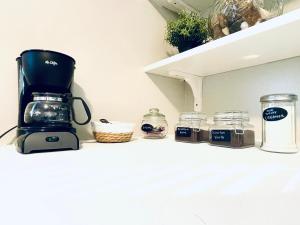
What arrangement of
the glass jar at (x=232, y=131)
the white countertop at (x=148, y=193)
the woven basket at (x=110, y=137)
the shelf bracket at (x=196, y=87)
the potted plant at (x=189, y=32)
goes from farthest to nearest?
the shelf bracket at (x=196, y=87)
the potted plant at (x=189, y=32)
the woven basket at (x=110, y=137)
the glass jar at (x=232, y=131)
the white countertop at (x=148, y=193)

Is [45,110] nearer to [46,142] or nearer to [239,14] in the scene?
[46,142]

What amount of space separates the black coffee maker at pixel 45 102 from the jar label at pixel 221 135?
0.44 m

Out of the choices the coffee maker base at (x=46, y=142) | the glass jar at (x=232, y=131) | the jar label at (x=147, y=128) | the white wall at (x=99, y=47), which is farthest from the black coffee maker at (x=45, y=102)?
the glass jar at (x=232, y=131)

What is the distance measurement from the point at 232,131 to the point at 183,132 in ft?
0.64

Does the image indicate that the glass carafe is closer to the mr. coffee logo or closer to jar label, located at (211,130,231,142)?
the mr. coffee logo

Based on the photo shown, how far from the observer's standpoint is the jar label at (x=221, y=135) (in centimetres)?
65

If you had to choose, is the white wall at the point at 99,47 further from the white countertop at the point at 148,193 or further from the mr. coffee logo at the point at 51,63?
the white countertop at the point at 148,193

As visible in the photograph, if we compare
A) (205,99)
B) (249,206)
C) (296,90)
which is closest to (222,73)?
(205,99)

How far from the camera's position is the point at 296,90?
0.73m

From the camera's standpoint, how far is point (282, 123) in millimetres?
565

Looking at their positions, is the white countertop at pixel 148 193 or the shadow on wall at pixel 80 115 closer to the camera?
the white countertop at pixel 148 193

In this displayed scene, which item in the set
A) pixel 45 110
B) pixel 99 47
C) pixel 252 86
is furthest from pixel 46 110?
pixel 252 86

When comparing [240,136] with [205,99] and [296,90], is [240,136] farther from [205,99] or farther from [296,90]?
[205,99]

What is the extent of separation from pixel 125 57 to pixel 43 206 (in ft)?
2.71
